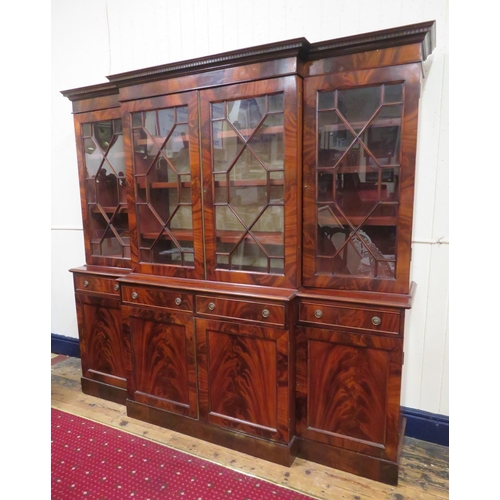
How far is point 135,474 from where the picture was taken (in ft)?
5.98

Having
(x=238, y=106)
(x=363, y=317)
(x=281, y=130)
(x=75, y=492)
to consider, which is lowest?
(x=75, y=492)

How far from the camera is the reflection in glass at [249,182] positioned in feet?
5.84

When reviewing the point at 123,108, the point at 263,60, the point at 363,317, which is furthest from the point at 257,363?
the point at 123,108

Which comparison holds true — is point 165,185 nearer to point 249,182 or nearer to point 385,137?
point 249,182

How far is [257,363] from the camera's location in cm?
187

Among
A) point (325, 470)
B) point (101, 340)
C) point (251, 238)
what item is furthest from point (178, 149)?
point (325, 470)

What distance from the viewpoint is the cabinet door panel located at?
242cm

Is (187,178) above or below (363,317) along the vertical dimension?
above

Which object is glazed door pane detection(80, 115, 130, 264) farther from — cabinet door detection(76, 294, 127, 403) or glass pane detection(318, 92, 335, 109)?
glass pane detection(318, 92, 335, 109)

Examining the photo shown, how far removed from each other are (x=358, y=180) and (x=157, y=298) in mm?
1290

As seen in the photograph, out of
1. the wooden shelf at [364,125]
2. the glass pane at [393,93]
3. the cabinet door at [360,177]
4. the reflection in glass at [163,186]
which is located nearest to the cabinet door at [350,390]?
the cabinet door at [360,177]

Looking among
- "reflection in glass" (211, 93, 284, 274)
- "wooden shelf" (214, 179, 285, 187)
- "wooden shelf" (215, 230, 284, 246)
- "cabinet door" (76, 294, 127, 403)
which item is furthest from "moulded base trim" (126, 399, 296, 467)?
"wooden shelf" (214, 179, 285, 187)
